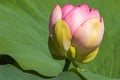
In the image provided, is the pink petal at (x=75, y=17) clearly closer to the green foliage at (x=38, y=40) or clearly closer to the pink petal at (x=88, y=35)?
the pink petal at (x=88, y=35)

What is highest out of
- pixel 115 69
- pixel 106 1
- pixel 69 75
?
pixel 69 75

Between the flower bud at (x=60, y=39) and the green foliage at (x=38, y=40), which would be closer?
the flower bud at (x=60, y=39)

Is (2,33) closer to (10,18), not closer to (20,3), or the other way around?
(10,18)

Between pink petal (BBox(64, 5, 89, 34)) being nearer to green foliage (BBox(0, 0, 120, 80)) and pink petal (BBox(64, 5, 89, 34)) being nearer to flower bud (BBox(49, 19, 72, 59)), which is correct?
flower bud (BBox(49, 19, 72, 59))

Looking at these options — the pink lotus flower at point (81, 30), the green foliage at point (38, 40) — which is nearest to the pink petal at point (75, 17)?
the pink lotus flower at point (81, 30)

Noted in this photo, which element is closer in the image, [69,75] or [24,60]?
[69,75]

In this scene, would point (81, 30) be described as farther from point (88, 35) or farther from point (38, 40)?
point (38, 40)

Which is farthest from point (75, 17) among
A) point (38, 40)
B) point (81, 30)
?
point (38, 40)

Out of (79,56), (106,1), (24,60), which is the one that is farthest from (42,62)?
(106,1)
